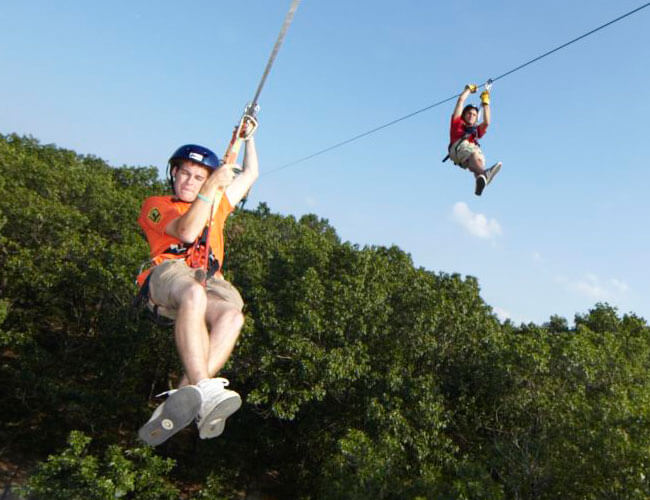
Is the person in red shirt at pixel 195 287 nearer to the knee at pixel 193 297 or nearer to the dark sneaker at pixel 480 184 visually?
the knee at pixel 193 297

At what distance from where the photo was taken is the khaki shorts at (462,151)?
220 inches

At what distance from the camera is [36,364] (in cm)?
1717

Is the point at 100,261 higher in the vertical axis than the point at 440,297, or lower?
higher

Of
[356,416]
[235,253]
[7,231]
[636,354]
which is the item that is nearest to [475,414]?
[356,416]

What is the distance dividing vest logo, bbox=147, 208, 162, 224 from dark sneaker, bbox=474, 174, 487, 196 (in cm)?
335

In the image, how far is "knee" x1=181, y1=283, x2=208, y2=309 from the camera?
296 cm

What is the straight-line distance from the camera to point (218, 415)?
2.87 metres

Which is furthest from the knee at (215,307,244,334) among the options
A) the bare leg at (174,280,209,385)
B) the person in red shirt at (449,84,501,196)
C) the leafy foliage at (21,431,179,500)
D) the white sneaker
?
the leafy foliage at (21,431,179,500)

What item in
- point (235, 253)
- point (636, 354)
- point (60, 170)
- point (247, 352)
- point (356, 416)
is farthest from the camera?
point (60, 170)

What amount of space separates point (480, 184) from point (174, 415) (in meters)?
3.92

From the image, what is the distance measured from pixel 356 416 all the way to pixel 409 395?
6.61 ft

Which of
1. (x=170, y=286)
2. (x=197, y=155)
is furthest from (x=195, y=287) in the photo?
(x=197, y=155)

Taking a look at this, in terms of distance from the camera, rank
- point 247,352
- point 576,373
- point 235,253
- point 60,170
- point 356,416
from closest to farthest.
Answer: point 576,373 → point 247,352 → point 356,416 → point 235,253 → point 60,170

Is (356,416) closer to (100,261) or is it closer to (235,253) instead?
(235,253)
